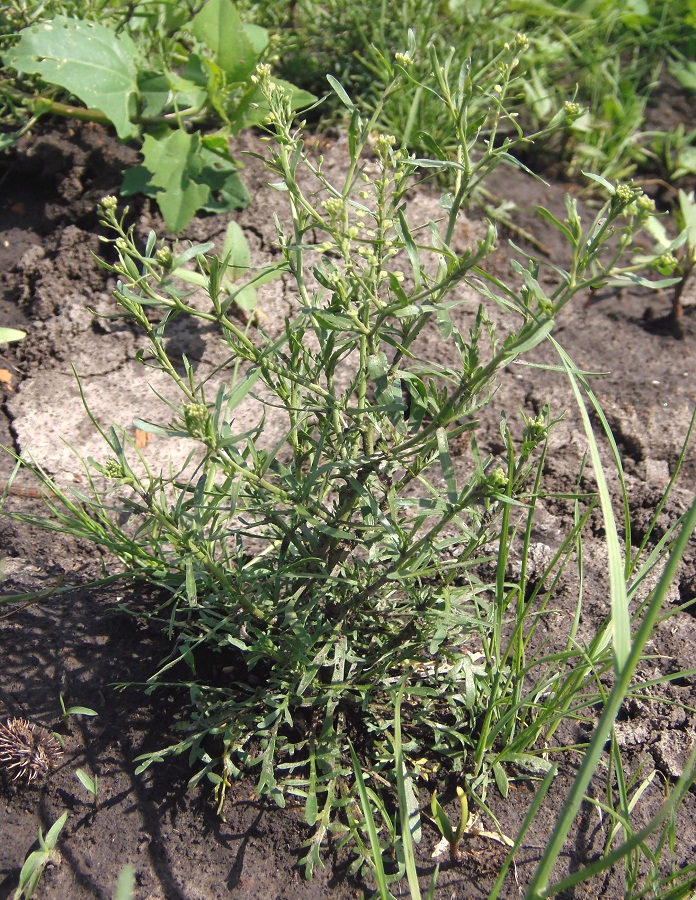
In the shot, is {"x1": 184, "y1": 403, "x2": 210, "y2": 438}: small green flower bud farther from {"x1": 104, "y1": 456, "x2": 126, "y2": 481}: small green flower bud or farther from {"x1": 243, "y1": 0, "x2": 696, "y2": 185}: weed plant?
{"x1": 243, "y1": 0, "x2": 696, "y2": 185}: weed plant

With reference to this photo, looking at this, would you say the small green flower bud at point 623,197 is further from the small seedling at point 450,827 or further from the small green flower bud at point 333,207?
the small seedling at point 450,827

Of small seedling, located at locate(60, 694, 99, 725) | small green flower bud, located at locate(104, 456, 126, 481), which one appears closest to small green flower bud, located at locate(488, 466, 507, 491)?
small green flower bud, located at locate(104, 456, 126, 481)

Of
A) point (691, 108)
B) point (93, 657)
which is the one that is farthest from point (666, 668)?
point (691, 108)

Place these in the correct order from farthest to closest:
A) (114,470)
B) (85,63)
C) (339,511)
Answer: (85,63)
(339,511)
(114,470)

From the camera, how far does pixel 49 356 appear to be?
7.50 ft

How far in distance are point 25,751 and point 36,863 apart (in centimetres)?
19

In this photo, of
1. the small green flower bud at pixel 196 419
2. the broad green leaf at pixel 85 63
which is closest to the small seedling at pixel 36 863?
the small green flower bud at pixel 196 419

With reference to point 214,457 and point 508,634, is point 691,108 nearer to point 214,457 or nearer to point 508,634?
point 508,634

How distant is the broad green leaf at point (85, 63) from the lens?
2.35 meters

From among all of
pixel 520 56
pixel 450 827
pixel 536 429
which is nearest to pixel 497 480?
pixel 536 429

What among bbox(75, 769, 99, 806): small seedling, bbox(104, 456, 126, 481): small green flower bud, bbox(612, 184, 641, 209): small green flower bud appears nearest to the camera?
bbox(612, 184, 641, 209): small green flower bud

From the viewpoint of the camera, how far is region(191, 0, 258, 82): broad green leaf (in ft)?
8.07

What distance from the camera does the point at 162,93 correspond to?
8.18 feet

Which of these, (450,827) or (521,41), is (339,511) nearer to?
(450,827)
